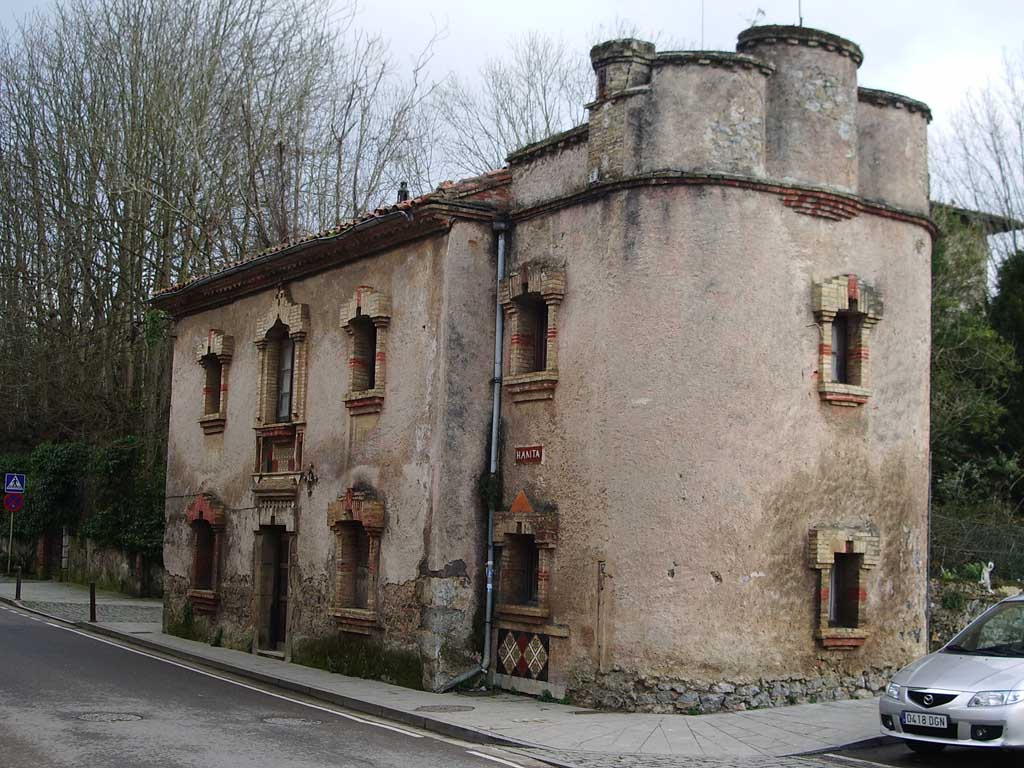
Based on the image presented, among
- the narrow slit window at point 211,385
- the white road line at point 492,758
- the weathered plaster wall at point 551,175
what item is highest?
the weathered plaster wall at point 551,175

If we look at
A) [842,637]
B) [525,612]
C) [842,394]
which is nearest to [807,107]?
[842,394]

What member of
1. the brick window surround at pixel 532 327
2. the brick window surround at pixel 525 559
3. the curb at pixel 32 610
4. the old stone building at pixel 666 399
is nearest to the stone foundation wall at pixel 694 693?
the old stone building at pixel 666 399

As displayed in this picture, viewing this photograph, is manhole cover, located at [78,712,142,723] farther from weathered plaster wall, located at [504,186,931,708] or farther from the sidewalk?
weathered plaster wall, located at [504,186,931,708]

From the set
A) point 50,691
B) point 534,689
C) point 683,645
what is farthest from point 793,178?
point 50,691

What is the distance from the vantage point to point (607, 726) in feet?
46.0

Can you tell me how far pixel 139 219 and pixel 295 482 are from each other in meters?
19.4

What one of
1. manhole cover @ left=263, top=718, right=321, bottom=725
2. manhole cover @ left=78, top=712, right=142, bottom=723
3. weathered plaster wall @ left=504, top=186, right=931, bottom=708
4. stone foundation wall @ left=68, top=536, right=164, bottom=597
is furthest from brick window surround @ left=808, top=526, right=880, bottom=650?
stone foundation wall @ left=68, top=536, right=164, bottom=597

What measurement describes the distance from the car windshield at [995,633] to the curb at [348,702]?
14.9ft

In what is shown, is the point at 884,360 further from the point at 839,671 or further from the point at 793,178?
the point at 839,671

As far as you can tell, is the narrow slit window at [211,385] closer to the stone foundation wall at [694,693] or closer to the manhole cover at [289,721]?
the manhole cover at [289,721]

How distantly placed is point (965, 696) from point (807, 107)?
7.72 meters

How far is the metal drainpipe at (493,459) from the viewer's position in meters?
17.0

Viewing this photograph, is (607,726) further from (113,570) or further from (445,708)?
(113,570)

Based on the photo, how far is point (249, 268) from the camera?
73.3 ft
